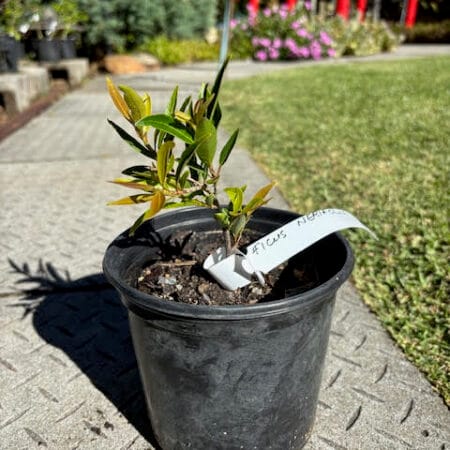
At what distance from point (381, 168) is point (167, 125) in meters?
3.46

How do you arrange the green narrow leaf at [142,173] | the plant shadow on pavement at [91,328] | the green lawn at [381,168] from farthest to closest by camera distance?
the green lawn at [381,168] < the plant shadow on pavement at [91,328] < the green narrow leaf at [142,173]

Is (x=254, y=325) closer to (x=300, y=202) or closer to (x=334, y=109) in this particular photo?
(x=300, y=202)

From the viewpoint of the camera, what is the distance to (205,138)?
4.15ft

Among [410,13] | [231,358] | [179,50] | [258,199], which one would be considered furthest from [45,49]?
[410,13]

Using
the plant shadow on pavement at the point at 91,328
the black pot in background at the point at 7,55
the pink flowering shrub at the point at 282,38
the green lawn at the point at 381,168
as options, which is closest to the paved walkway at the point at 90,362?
the plant shadow on pavement at the point at 91,328

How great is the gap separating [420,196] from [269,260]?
Result: 106 inches

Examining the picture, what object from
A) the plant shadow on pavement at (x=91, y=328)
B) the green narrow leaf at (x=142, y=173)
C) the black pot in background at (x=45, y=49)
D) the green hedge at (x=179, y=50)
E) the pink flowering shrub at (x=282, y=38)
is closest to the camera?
the green narrow leaf at (x=142, y=173)

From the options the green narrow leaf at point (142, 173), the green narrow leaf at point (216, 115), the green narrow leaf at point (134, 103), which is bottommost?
the green narrow leaf at point (142, 173)

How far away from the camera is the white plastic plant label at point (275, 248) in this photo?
1.44m

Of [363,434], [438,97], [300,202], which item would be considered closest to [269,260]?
[363,434]

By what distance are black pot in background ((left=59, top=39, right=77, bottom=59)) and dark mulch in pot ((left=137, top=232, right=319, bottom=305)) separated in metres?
9.73

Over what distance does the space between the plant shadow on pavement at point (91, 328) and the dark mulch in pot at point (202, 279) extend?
2.07ft

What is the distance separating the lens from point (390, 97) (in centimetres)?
730

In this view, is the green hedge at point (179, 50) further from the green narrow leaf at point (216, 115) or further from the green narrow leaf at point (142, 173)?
the green narrow leaf at point (142, 173)
